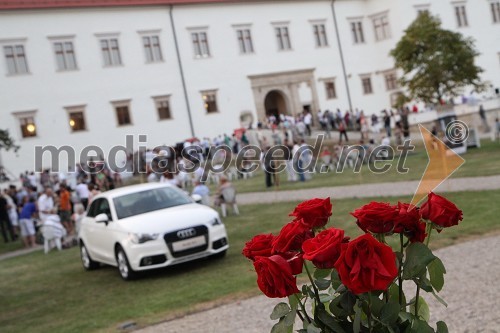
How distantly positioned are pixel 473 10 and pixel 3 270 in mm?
48075

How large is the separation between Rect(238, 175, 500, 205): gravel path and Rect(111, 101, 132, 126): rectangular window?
18.8m

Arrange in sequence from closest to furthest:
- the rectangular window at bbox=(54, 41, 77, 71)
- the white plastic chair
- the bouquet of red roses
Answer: the bouquet of red roses, the white plastic chair, the rectangular window at bbox=(54, 41, 77, 71)

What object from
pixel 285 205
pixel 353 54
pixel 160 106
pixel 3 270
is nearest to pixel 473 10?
pixel 353 54

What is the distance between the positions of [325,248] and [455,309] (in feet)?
13.3

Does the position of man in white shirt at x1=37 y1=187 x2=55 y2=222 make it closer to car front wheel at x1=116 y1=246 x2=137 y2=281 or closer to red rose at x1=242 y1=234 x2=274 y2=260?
car front wheel at x1=116 y1=246 x2=137 y2=281

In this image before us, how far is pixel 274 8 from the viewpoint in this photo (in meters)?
46.3

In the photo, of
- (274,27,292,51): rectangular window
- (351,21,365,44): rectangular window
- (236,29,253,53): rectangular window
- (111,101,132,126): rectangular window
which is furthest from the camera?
(351,21,365,44): rectangular window

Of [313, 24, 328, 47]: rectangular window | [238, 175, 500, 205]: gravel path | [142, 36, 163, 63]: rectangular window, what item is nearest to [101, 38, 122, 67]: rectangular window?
[142, 36, 163, 63]: rectangular window

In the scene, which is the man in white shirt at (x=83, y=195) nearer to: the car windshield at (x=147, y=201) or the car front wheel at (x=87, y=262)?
the car front wheel at (x=87, y=262)

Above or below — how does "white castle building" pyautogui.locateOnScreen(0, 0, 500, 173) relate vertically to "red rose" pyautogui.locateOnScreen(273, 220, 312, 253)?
above

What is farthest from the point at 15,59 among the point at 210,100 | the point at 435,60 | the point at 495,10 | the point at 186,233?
the point at 495,10

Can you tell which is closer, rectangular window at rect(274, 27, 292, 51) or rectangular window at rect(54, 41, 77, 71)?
rectangular window at rect(54, 41, 77, 71)

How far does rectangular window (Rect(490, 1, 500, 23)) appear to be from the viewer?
52.9 meters

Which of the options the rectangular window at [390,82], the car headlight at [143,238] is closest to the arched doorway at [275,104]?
the rectangular window at [390,82]
